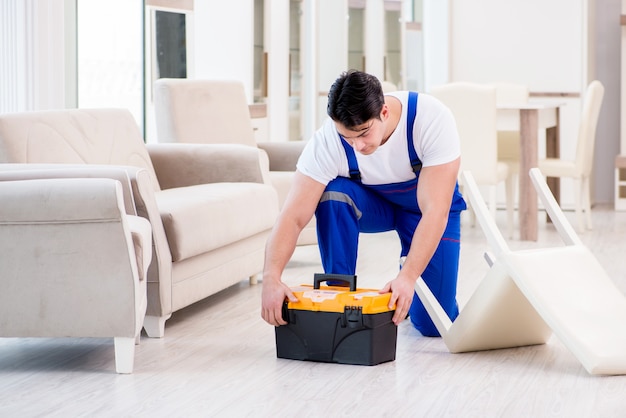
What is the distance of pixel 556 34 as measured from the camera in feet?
24.1

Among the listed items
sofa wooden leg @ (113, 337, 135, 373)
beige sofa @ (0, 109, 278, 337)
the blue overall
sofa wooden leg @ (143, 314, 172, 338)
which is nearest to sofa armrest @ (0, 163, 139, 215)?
beige sofa @ (0, 109, 278, 337)

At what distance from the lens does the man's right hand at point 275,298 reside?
8.85ft

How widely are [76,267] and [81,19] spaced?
2366 millimetres

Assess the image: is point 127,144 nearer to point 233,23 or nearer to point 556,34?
point 233,23

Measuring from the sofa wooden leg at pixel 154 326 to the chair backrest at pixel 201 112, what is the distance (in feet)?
5.73

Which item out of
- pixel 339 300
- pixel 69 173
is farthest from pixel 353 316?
pixel 69 173

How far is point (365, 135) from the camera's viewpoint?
260cm

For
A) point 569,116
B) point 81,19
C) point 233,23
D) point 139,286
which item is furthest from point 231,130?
point 569,116

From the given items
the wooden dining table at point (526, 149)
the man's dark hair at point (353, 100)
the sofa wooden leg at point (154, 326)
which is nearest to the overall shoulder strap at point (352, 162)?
the man's dark hair at point (353, 100)

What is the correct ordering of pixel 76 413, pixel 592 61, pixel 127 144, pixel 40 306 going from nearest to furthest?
pixel 76 413 → pixel 40 306 → pixel 127 144 → pixel 592 61

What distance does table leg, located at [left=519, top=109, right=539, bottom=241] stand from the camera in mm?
5727

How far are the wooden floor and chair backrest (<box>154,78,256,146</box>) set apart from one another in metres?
1.64

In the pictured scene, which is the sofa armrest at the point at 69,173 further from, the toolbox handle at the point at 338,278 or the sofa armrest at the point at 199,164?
the sofa armrest at the point at 199,164

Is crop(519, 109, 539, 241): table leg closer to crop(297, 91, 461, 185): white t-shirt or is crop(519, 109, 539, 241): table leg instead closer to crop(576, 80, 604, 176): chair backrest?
crop(576, 80, 604, 176): chair backrest
